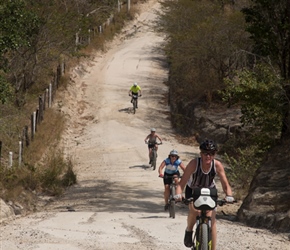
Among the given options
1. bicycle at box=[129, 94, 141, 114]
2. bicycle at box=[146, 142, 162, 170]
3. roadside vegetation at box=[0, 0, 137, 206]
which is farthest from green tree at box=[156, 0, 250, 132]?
bicycle at box=[146, 142, 162, 170]

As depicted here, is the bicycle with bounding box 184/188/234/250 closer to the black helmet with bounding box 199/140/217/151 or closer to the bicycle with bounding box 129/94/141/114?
the black helmet with bounding box 199/140/217/151

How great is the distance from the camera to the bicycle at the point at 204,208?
8789 millimetres

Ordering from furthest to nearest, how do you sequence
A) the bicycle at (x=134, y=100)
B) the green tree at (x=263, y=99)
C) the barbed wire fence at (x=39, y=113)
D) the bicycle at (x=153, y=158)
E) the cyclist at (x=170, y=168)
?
the bicycle at (x=134, y=100) → the bicycle at (x=153, y=158) → the barbed wire fence at (x=39, y=113) → the green tree at (x=263, y=99) → the cyclist at (x=170, y=168)

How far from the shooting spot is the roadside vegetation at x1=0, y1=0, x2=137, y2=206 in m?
20.1

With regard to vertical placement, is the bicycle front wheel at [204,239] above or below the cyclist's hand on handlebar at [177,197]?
below

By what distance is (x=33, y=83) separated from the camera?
35719mm

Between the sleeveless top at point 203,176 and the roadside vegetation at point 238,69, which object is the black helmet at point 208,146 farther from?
the roadside vegetation at point 238,69

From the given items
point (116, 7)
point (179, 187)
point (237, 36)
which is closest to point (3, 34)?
point (179, 187)

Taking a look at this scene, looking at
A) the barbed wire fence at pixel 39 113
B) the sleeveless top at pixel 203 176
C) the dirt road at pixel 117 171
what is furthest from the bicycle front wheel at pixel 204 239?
the barbed wire fence at pixel 39 113

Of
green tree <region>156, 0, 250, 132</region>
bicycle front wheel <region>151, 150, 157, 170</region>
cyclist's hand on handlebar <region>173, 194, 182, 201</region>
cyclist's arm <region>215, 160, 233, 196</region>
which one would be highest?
green tree <region>156, 0, 250, 132</region>

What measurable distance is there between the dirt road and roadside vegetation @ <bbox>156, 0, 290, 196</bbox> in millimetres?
2145

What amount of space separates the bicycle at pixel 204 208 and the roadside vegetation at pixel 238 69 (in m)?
10.4

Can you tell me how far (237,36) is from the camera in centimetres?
3644

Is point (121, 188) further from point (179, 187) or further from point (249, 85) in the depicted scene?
point (179, 187)
